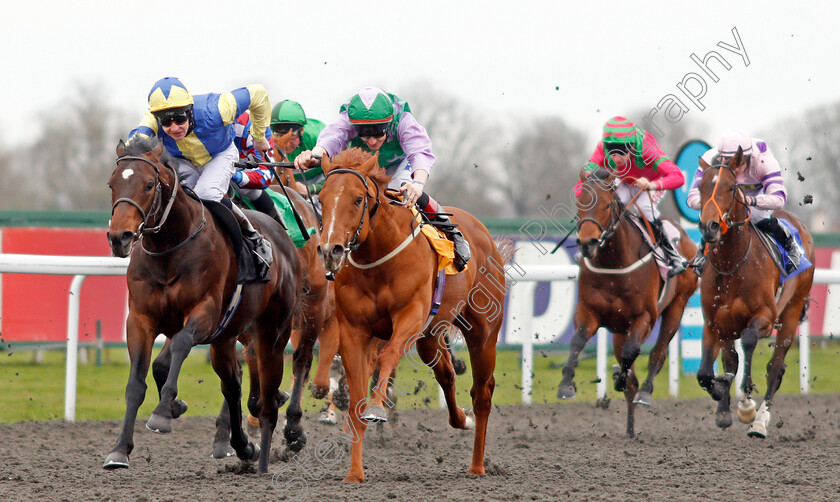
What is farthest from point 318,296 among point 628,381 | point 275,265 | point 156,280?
point 628,381

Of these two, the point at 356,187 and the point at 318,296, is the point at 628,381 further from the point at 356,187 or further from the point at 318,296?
the point at 356,187

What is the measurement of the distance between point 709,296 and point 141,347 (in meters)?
4.42

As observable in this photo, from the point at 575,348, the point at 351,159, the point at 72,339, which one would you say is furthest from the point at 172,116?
the point at 575,348

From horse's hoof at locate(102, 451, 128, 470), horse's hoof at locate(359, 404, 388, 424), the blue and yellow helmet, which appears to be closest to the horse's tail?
the blue and yellow helmet

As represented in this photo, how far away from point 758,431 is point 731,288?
1.03 meters

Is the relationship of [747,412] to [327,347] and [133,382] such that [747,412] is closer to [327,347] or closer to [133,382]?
[327,347]

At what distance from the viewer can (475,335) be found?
532 centimetres

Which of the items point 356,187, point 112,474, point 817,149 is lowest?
point 112,474

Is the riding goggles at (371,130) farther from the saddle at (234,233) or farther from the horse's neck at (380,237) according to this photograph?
the saddle at (234,233)

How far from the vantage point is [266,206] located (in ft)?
20.2

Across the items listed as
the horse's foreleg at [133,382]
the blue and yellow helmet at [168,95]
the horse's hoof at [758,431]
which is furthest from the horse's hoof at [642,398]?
the blue and yellow helmet at [168,95]

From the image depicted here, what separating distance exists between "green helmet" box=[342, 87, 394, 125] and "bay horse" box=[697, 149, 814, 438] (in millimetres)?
2878

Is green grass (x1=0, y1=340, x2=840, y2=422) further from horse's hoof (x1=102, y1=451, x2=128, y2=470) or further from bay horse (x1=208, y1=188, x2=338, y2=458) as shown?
horse's hoof (x1=102, y1=451, x2=128, y2=470)

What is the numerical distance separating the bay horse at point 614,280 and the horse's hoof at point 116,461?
361 centimetres
